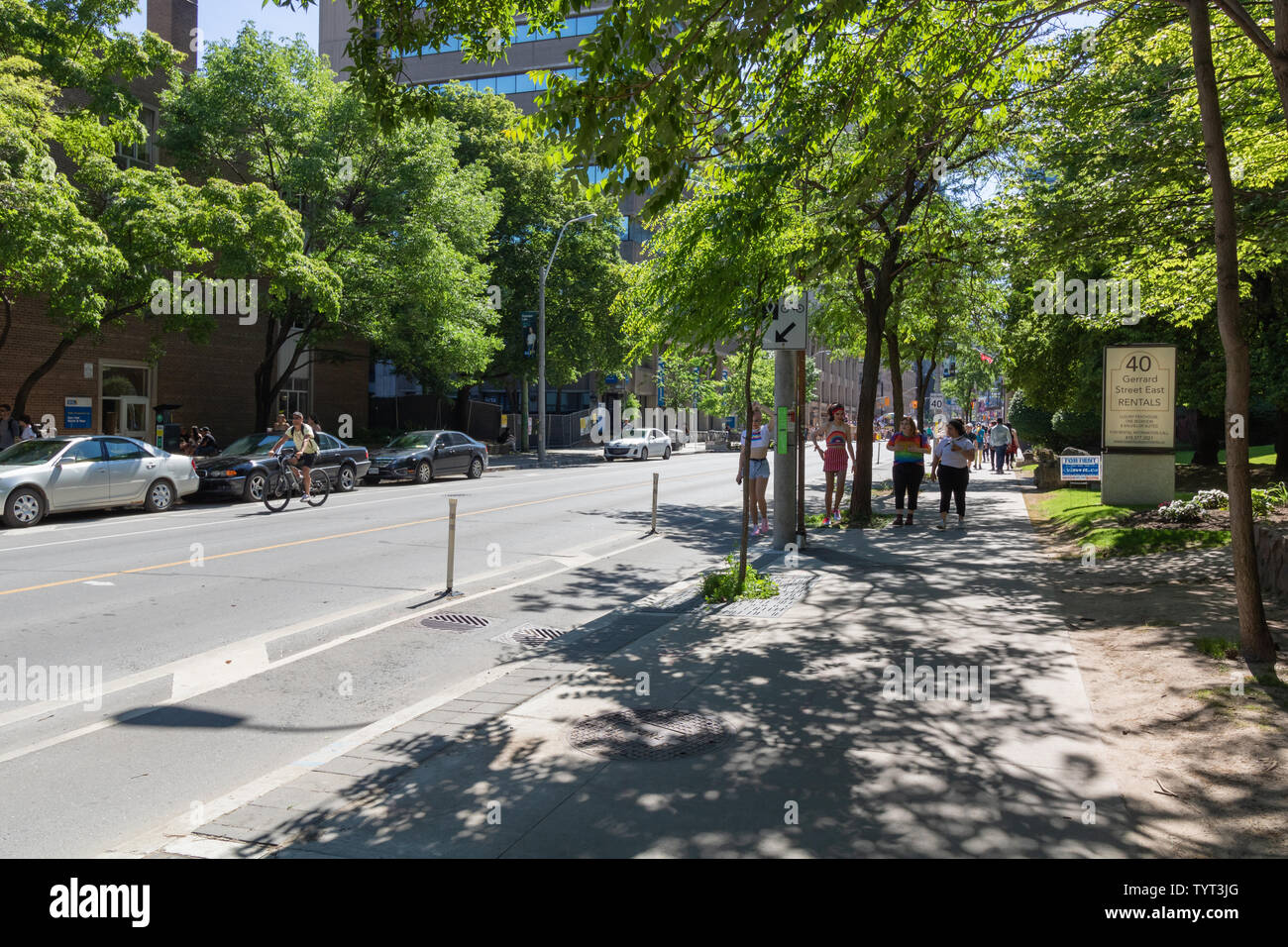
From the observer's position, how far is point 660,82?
629 centimetres

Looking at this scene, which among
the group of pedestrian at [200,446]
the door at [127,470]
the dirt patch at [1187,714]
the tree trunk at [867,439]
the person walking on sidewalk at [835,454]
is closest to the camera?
the dirt patch at [1187,714]

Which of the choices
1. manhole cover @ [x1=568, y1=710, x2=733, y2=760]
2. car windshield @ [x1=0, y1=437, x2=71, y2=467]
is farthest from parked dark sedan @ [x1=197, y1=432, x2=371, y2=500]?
manhole cover @ [x1=568, y1=710, x2=733, y2=760]

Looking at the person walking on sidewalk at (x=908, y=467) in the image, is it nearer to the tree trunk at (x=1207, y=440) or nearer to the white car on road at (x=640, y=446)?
the tree trunk at (x=1207, y=440)

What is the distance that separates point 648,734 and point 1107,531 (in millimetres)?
10373

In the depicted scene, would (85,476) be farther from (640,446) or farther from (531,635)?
(640,446)

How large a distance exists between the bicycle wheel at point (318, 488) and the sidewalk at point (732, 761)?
479 inches

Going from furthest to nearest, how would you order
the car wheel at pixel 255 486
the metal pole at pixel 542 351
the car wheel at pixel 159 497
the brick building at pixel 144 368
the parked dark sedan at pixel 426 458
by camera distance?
the metal pole at pixel 542 351 < the brick building at pixel 144 368 < the parked dark sedan at pixel 426 458 < the car wheel at pixel 255 486 < the car wheel at pixel 159 497

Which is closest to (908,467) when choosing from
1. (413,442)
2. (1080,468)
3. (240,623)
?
(1080,468)

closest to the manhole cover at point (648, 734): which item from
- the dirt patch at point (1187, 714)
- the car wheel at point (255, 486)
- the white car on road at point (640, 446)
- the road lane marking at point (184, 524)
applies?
the dirt patch at point (1187, 714)

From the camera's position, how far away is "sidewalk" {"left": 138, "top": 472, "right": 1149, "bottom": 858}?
4.11 m

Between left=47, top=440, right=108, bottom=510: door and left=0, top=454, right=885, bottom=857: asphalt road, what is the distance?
56 cm

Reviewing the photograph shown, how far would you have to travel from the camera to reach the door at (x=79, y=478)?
643 inches

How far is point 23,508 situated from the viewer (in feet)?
51.3

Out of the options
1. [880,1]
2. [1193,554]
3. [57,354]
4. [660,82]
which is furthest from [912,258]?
[57,354]
